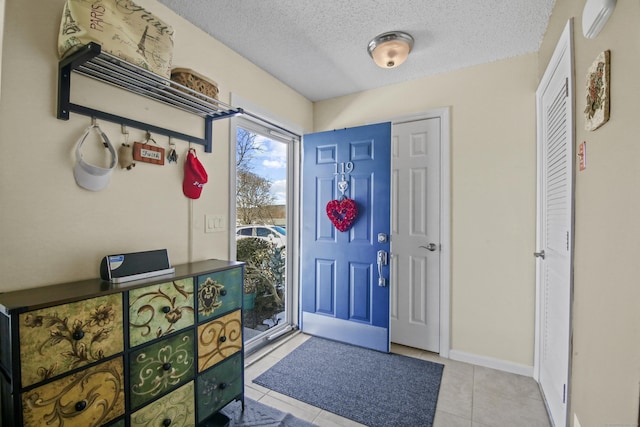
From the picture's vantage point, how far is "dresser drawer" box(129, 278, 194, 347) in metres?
1.27

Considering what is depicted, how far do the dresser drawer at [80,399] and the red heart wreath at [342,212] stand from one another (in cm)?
188

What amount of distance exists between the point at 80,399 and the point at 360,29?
94.0 inches

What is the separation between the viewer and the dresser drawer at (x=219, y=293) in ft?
5.12

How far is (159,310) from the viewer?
1.36 metres

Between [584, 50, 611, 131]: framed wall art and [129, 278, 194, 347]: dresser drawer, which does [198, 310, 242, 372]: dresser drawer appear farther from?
[584, 50, 611, 131]: framed wall art

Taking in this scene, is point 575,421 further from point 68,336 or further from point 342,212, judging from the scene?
point 68,336

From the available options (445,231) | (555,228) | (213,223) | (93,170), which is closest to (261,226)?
(213,223)

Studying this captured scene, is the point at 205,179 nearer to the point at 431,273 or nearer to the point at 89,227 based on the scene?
the point at 89,227

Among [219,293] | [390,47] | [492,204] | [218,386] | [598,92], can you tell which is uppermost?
[390,47]

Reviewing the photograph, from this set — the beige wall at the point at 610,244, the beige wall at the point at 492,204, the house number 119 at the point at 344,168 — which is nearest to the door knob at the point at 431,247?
the beige wall at the point at 492,204

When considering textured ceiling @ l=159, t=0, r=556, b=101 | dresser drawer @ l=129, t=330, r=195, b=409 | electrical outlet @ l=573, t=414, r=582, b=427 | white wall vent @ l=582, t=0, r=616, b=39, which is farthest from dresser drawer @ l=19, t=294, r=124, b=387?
white wall vent @ l=582, t=0, r=616, b=39

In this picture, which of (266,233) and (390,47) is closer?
(390,47)

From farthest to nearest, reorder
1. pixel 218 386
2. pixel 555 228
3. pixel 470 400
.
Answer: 1. pixel 470 400
2. pixel 555 228
3. pixel 218 386

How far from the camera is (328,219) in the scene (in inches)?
111
